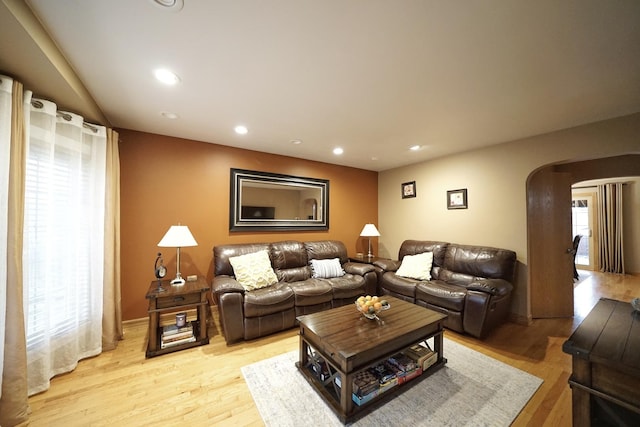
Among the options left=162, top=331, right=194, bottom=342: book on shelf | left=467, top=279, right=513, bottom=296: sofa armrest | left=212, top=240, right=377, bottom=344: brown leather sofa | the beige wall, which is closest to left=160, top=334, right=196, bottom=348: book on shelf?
left=162, top=331, right=194, bottom=342: book on shelf

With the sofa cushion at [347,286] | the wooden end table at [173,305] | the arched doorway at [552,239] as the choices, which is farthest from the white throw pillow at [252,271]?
the arched doorway at [552,239]

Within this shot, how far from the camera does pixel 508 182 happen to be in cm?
314

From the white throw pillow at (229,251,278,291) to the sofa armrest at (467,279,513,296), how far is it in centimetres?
242

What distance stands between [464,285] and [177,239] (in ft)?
11.5

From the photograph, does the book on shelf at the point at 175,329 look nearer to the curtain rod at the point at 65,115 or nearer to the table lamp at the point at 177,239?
the table lamp at the point at 177,239

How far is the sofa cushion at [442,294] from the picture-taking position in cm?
264

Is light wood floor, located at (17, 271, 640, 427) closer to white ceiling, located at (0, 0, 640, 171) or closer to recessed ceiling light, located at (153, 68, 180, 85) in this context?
white ceiling, located at (0, 0, 640, 171)

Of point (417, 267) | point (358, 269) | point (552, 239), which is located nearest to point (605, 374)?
point (417, 267)

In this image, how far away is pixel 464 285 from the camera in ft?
9.48

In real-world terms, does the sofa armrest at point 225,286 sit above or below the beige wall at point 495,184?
below

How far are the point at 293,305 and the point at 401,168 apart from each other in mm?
3348

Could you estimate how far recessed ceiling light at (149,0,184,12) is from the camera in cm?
112

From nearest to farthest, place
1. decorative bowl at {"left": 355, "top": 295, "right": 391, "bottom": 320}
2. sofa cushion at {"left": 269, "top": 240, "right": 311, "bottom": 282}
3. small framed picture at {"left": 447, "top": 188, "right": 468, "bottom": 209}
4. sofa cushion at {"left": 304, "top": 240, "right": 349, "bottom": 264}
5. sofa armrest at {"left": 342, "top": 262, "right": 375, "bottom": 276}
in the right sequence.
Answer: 1. decorative bowl at {"left": 355, "top": 295, "right": 391, "bottom": 320}
2. sofa cushion at {"left": 269, "top": 240, "right": 311, "bottom": 282}
3. sofa armrest at {"left": 342, "top": 262, "right": 375, "bottom": 276}
4. small framed picture at {"left": 447, "top": 188, "right": 468, "bottom": 209}
5. sofa cushion at {"left": 304, "top": 240, "right": 349, "bottom": 264}

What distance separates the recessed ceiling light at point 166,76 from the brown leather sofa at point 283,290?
1964mm
